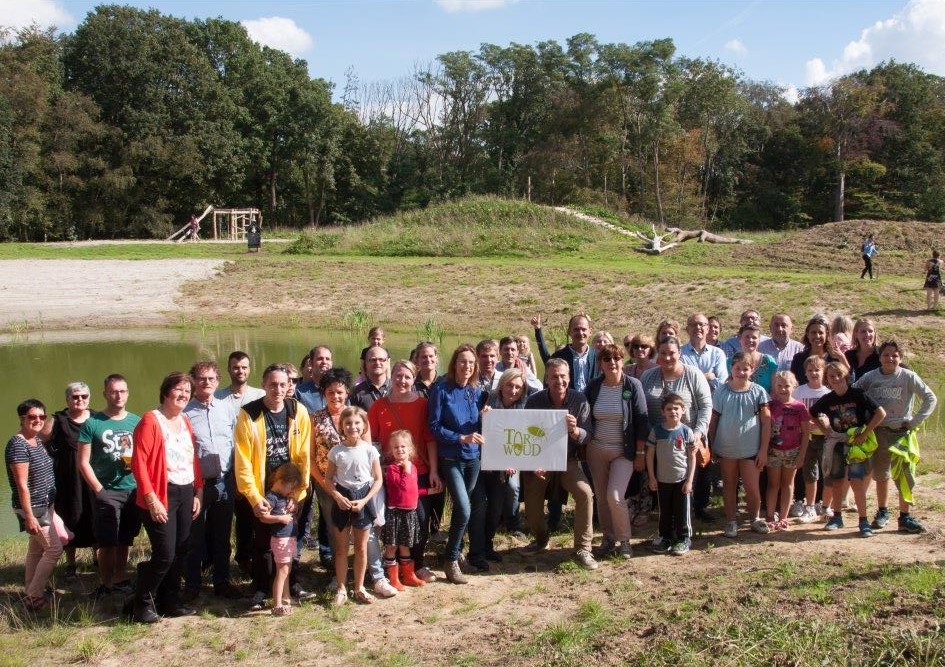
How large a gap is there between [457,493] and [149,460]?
2055 millimetres

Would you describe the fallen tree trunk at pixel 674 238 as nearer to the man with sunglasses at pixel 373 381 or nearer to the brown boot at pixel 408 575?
the man with sunglasses at pixel 373 381

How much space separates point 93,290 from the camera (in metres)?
25.4

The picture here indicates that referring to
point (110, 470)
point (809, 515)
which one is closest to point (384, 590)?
point (110, 470)

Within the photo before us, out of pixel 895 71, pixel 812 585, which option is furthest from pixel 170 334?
pixel 895 71

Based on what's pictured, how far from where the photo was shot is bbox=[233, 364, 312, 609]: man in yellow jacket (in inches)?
205

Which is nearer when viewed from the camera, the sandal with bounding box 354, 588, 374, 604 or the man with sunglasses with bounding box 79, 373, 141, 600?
the man with sunglasses with bounding box 79, 373, 141, 600

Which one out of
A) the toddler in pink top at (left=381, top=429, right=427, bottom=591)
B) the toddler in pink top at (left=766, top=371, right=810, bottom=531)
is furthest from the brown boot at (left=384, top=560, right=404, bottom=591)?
the toddler in pink top at (left=766, top=371, right=810, bottom=531)

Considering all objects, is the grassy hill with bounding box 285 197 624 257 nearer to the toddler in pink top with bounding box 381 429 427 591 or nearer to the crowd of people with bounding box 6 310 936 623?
the crowd of people with bounding box 6 310 936 623

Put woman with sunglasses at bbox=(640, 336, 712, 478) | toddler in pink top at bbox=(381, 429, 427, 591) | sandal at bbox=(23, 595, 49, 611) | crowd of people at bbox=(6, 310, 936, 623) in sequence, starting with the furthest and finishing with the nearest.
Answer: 1. woman with sunglasses at bbox=(640, 336, 712, 478)
2. toddler in pink top at bbox=(381, 429, 427, 591)
3. sandal at bbox=(23, 595, 49, 611)
4. crowd of people at bbox=(6, 310, 936, 623)

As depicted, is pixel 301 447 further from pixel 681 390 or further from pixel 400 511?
pixel 681 390

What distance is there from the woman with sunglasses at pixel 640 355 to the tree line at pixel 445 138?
39058 millimetres

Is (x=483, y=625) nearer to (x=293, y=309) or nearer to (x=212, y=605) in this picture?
(x=212, y=605)

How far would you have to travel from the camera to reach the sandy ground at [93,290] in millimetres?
22500

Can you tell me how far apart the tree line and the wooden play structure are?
1757mm
